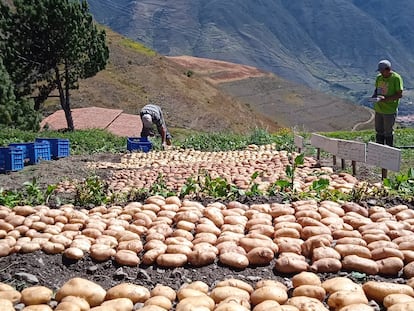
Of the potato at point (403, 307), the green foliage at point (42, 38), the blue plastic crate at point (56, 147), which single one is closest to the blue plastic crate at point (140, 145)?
the blue plastic crate at point (56, 147)

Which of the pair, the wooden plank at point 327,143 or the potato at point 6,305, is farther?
the wooden plank at point 327,143

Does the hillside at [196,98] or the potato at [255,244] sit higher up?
the hillside at [196,98]

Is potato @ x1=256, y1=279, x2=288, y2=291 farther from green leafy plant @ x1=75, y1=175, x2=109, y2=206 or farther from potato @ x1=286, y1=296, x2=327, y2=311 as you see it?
green leafy plant @ x1=75, y1=175, x2=109, y2=206

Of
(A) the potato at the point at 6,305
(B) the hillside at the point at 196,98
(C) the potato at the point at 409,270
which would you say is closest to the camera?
(A) the potato at the point at 6,305

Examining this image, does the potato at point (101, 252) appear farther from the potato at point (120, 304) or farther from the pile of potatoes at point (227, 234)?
the potato at point (120, 304)

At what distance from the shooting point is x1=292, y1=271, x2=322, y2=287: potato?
9.15 feet

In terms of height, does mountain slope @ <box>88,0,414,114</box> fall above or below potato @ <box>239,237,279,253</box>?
above

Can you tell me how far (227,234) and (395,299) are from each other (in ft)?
4.21

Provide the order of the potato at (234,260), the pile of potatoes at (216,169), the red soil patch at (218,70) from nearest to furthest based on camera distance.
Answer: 1. the potato at (234,260)
2. the pile of potatoes at (216,169)
3. the red soil patch at (218,70)

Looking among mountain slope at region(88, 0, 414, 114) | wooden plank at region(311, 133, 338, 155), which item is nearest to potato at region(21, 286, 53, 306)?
wooden plank at region(311, 133, 338, 155)

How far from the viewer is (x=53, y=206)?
4656 mm

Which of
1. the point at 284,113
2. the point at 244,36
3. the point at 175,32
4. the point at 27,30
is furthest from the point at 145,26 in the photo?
the point at 27,30

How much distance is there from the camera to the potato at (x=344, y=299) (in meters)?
2.52

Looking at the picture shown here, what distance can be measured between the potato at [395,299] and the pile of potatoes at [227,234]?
414mm
